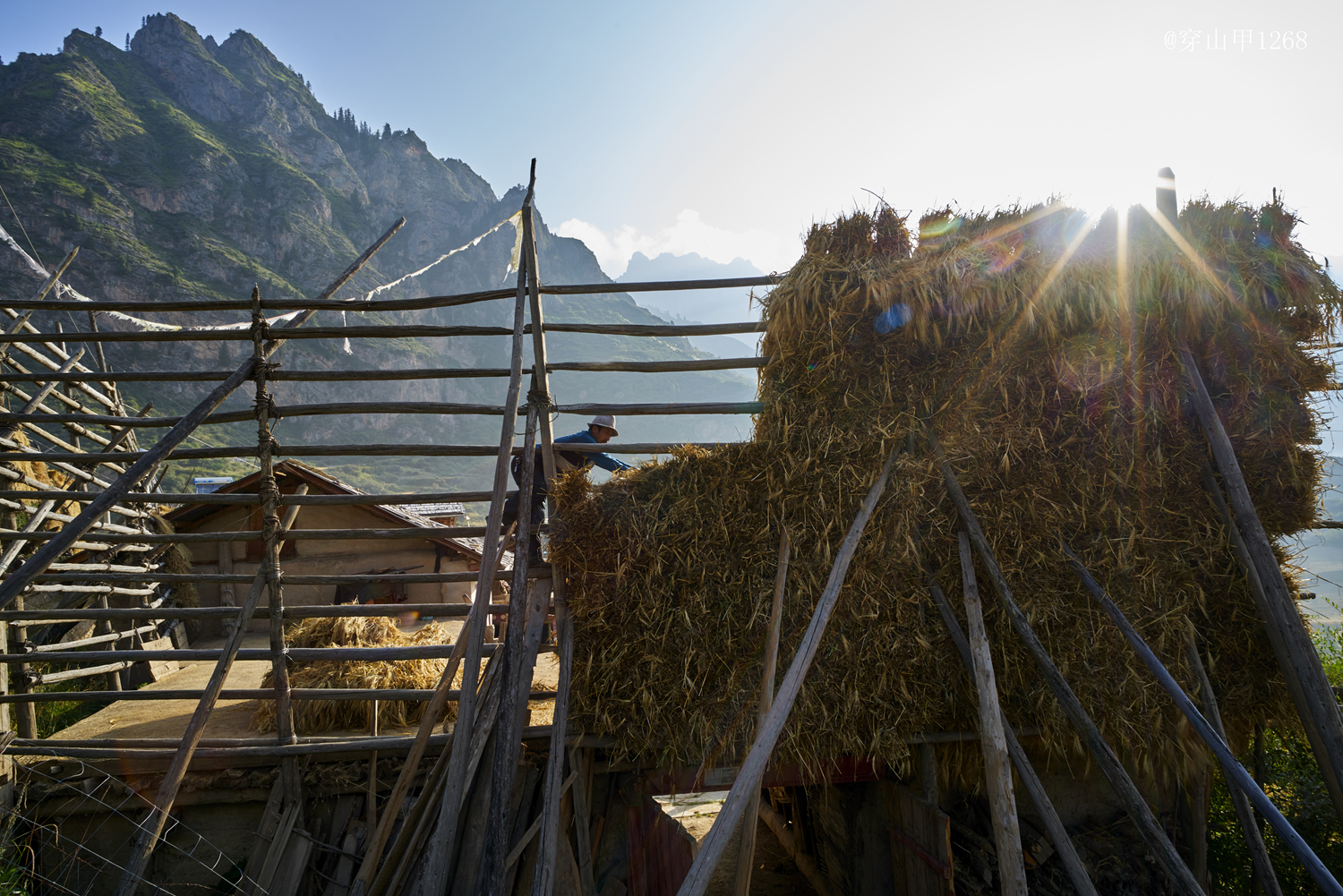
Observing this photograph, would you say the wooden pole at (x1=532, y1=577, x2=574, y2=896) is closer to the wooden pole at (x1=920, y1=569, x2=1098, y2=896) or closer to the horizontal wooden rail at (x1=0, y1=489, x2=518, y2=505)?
the horizontal wooden rail at (x1=0, y1=489, x2=518, y2=505)

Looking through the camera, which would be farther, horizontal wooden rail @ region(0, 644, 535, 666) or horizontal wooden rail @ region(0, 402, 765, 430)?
horizontal wooden rail @ region(0, 644, 535, 666)

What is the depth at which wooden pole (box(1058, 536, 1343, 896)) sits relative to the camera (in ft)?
7.69

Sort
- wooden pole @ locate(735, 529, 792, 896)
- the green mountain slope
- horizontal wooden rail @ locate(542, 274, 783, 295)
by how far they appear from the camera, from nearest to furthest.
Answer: wooden pole @ locate(735, 529, 792, 896) < horizontal wooden rail @ locate(542, 274, 783, 295) < the green mountain slope

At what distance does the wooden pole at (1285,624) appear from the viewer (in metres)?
2.94

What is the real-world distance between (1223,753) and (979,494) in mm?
1506

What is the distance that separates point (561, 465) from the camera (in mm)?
4051

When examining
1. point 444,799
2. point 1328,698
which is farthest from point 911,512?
point 444,799

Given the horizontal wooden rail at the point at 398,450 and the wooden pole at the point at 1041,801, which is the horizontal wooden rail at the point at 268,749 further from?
the wooden pole at the point at 1041,801

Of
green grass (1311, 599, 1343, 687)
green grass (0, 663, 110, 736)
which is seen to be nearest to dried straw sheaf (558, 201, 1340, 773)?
green grass (1311, 599, 1343, 687)

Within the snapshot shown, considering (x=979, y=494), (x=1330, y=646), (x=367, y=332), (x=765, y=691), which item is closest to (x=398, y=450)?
(x=367, y=332)

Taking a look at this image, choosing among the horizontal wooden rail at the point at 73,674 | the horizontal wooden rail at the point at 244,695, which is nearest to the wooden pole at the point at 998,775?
the horizontal wooden rail at the point at 244,695

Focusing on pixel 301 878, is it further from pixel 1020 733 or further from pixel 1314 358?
pixel 1314 358

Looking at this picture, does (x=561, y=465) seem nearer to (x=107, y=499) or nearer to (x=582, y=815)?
(x=582, y=815)

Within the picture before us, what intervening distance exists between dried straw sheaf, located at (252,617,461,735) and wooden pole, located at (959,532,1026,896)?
345 cm
